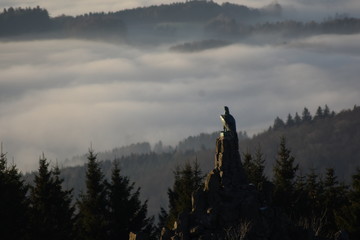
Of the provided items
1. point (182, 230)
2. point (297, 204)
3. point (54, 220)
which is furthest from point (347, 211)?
point (54, 220)

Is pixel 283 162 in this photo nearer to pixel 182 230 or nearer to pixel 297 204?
pixel 297 204

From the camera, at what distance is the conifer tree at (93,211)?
77.5m

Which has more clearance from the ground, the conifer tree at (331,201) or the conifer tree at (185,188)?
the conifer tree at (185,188)

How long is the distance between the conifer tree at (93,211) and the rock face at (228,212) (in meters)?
20.7

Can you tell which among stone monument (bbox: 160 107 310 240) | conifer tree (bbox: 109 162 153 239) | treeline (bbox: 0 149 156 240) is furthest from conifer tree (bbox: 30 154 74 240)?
stone monument (bbox: 160 107 310 240)

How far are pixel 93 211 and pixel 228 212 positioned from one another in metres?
26.4

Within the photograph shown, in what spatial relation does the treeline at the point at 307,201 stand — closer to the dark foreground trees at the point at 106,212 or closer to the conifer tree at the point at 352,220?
the conifer tree at the point at 352,220

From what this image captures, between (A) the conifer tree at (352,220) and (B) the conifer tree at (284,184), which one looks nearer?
(A) the conifer tree at (352,220)

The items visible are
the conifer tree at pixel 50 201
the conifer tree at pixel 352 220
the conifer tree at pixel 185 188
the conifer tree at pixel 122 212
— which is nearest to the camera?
the conifer tree at pixel 352 220

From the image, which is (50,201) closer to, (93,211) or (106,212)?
(93,211)

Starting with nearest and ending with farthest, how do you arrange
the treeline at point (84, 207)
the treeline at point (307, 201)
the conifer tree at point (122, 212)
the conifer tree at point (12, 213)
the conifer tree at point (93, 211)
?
the conifer tree at point (12, 213) → the treeline at point (307, 201) → the treeline at point (84, 207) → the conifer tree at point (93, 211) → the conifer tree at point (122, 212)

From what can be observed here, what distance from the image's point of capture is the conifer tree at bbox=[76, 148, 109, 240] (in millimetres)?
77500

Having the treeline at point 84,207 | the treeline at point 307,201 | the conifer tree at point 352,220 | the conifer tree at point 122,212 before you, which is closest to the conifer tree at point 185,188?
the treeline at point 307,201

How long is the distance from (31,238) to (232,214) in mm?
21672
